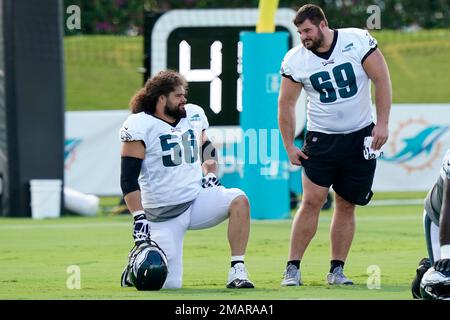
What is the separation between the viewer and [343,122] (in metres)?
9.55

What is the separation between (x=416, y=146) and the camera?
773 inches

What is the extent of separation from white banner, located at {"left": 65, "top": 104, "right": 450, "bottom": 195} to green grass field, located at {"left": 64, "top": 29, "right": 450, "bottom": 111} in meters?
7.43

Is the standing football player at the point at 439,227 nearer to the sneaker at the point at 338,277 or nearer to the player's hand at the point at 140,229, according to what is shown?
the sneaker at the point at 338,277

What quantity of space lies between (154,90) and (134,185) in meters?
0.68

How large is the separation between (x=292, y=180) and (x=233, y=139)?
4.05ft

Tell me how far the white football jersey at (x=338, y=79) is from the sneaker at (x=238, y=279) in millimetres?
1183

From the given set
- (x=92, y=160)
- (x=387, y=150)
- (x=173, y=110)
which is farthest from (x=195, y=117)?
(x=387, y=150)

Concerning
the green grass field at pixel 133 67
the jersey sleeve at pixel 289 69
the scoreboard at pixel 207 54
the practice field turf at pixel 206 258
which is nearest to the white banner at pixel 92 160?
the scoreboard at pixel 207 54

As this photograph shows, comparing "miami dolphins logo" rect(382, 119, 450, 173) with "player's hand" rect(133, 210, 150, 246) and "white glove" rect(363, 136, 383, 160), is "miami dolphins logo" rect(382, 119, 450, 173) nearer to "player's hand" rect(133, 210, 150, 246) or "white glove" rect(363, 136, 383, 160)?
"white glove" rect(363, 136, 383, 160)

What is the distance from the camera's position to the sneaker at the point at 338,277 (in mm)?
9445

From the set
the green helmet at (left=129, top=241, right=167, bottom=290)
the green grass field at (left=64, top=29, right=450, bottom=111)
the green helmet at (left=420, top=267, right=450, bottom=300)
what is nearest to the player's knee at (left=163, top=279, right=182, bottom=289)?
the green helmet at (left=129, top=241, right=167, bottom=290)

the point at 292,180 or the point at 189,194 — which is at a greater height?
the point at 189,194
